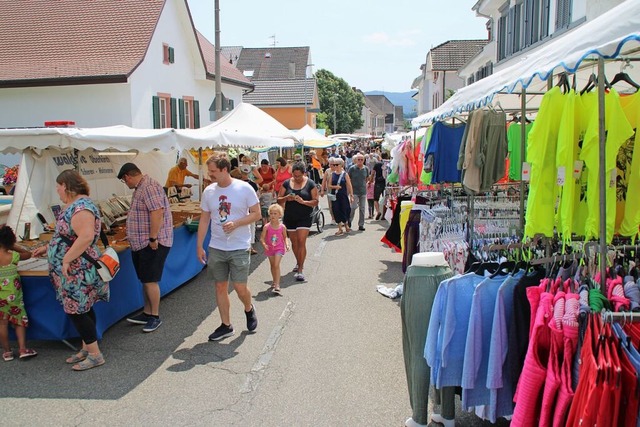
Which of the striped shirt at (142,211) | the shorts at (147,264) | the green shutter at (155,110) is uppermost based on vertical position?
the green shutter at (155,110)

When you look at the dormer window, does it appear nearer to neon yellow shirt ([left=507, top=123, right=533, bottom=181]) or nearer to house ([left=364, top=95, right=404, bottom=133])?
neon yellow shirt ([left=507, top=123, right=533, bottom=181])

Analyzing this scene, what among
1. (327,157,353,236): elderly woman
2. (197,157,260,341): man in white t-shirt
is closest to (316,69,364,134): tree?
(327,157,353,236): elderly woman

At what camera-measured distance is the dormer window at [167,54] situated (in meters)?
21.2

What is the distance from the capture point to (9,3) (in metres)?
22.2

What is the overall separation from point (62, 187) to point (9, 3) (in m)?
20.8

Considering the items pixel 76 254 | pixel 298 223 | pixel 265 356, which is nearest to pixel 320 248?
pixel 298 223

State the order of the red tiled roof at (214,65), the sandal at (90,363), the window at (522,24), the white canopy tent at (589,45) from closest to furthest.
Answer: the white canopy tent at (589,45)
the sandal at (90,363)
the window at (522,24)
the red tiled roof at (214,65)

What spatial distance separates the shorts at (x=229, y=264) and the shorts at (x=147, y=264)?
72cm

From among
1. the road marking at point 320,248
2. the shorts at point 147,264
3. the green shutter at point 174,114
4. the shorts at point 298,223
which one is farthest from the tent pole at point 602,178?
the green shutter at point 174,114

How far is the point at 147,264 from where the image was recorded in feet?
21.3

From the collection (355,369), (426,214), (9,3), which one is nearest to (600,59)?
(355,369)

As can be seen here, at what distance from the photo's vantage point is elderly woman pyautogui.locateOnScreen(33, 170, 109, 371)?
206 inches

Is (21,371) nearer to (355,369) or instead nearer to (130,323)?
(130,323)

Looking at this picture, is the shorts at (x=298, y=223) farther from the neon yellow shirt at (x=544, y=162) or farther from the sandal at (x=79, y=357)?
the neon yellow shirt at (x=544, y=162)
